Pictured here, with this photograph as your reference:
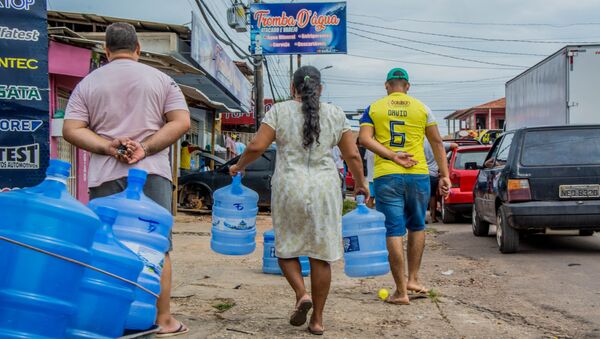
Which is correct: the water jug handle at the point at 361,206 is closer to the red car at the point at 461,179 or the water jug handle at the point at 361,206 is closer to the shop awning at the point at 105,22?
the red car at the point at 461,179

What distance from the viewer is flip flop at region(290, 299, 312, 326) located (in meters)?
4.78

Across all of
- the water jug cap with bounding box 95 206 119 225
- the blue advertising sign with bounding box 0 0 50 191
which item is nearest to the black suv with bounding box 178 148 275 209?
the blue advertising sign with bounding box 0 0 50 191

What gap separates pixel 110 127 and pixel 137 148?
27cm

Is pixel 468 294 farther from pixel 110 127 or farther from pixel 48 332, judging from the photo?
pixel 48 332

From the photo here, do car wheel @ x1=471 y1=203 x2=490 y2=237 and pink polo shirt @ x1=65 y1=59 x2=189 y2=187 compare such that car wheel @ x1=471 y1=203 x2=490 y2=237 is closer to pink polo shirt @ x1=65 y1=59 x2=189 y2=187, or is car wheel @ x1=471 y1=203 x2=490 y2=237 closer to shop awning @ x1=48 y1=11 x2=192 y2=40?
pink polo shirt @ x1=65 y1=59 x2=189 y2=187

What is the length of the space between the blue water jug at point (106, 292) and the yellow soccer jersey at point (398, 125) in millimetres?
3303

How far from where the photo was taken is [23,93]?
6422 mm

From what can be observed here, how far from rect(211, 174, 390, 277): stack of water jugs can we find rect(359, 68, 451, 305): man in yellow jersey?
0.28 m

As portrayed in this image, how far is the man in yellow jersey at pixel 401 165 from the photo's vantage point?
19.7 ft

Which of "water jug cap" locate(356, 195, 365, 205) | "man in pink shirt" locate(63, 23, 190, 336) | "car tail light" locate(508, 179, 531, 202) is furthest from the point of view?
"car tail light" locate(508, 179, 531, 202)

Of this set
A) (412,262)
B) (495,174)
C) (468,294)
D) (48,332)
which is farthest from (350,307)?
(495,174)

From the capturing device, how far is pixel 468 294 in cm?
658

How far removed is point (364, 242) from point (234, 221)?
113 cm

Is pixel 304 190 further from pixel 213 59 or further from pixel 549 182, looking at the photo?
pixel 213 59
